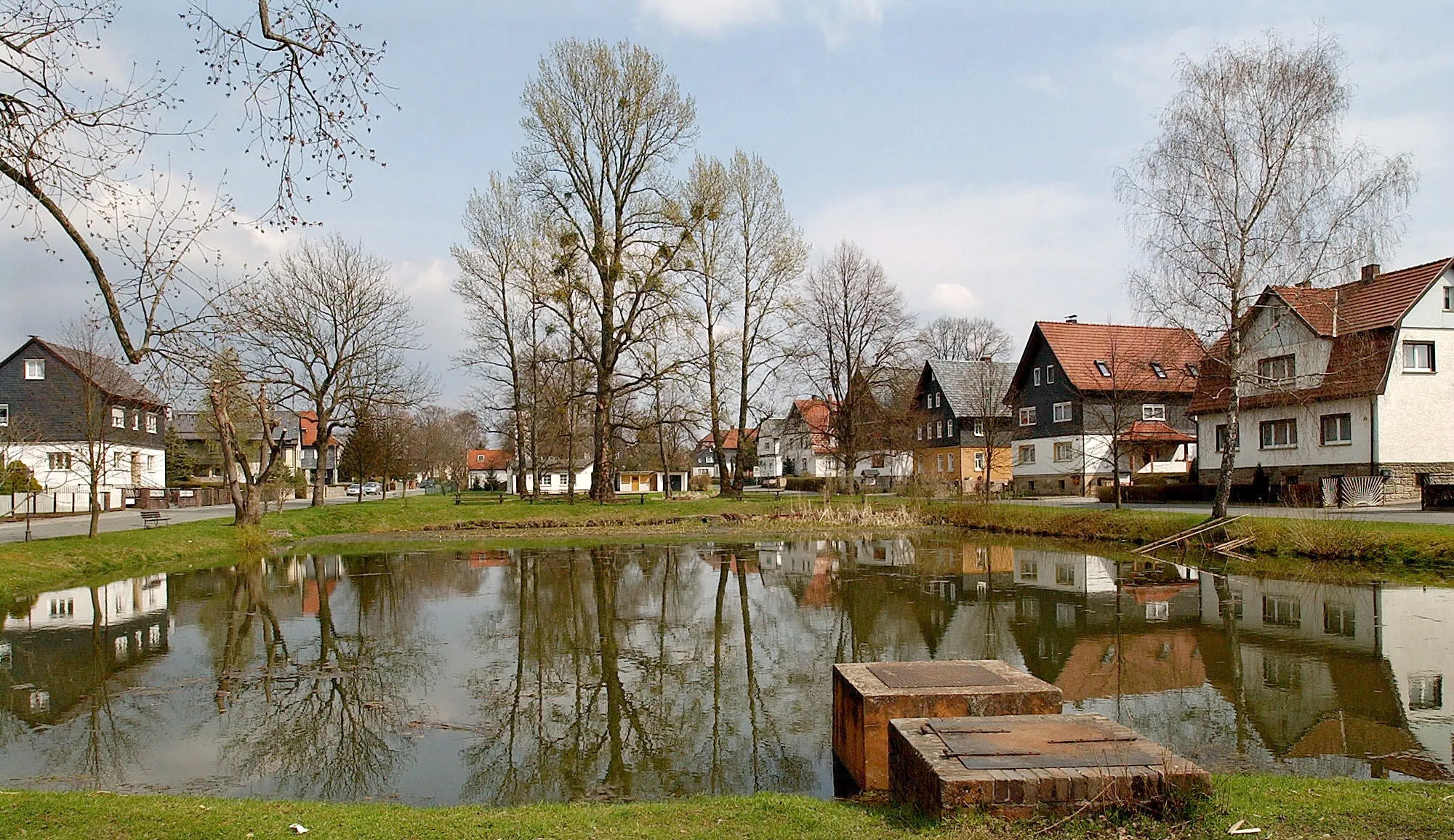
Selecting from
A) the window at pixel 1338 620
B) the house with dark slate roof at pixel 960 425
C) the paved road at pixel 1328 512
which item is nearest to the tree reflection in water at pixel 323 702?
the window at pixel 1338 620

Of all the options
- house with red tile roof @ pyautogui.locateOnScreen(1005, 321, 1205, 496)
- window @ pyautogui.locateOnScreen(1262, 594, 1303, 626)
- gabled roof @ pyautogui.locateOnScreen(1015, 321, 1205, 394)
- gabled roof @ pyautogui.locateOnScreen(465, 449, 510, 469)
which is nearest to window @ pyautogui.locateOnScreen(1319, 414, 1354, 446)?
house with red tile roof @ pyautogui.locateOnScreen(1005, 321, 1205, 496)

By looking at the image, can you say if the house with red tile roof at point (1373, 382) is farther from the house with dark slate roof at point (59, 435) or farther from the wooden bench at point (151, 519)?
the house with dark slate roof at point (59, 435)

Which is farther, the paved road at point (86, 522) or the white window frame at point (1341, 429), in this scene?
the white window frame at point (1341, 429)

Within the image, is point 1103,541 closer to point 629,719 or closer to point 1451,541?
point 1451,541

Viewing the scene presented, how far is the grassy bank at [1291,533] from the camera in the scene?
19.8m

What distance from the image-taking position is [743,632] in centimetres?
1462

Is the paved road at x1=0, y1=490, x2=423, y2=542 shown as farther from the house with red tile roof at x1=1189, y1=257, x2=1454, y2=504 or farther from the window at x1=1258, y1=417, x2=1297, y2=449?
the window at x1=1258, y1=417, x2=1297, y2=449

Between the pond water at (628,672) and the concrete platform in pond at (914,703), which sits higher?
the concrete platform in pond at (914,703)

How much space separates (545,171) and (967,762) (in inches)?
1349

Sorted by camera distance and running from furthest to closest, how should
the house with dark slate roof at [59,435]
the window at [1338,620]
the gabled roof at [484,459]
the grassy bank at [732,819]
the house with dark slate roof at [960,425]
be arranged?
1. the gabled roof at [484,459]
2. the house with dark slate roof at [960,425]
3. the house with dark slate roof at [59,435]
4. the window at [1338,620]
5. the grassy bank at [732,819]

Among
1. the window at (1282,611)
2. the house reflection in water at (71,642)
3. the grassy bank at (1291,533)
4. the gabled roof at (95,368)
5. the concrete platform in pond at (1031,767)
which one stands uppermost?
the gabled roof at (95,368)

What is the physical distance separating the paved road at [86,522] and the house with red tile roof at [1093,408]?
3761cm

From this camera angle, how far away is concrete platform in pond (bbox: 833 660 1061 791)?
705 centimetres

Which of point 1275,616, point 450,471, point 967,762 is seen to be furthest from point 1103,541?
point 450,471
